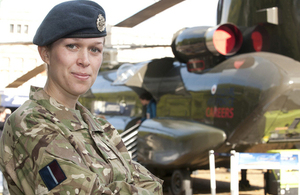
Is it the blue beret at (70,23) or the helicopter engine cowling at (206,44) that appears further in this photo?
the helicopter engine cowling at (206,44)

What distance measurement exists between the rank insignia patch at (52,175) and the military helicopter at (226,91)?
5430mm

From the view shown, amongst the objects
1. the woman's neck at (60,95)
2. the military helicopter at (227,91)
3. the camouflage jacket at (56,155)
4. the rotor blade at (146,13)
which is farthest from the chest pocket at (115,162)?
the military helicopter at (227,91)

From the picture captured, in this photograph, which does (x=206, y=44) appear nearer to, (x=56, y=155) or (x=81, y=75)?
(x=81, y=75)

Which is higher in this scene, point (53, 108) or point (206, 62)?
point (53, 108)

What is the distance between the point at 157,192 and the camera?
69.1 inches

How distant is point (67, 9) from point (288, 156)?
204 inches

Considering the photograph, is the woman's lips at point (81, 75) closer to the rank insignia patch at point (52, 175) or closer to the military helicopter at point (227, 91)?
the rank insignia patch at point (52, 175)

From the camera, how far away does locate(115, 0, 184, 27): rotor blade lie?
2986mm

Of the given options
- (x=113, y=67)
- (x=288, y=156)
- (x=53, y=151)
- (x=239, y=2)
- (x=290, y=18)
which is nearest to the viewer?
(x=53, y=151)

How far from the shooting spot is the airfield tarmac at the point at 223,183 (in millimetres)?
9022

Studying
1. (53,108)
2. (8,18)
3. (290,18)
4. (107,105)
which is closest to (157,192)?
(53,108)

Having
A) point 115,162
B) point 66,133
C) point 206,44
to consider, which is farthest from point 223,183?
point 66,133

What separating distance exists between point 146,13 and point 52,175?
1.96 metres

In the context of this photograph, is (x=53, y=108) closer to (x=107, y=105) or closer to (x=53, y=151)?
(x=53, y=151)
